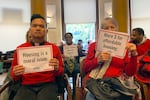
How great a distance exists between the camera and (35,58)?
2281 mm

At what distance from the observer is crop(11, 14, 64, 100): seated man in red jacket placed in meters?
2.25

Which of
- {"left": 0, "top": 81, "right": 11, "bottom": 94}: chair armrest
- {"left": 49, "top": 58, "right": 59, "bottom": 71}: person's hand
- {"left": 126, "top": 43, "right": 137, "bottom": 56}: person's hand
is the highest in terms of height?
{"left": 126, "top": 43, "right": 137, "bottom": 56}: person's hand

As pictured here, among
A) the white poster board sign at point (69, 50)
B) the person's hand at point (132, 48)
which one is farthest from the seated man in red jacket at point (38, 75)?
the white poster board sign at point (69, 50)

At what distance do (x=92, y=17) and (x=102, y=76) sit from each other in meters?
7.05

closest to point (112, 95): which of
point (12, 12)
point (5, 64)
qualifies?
point (5, 64)

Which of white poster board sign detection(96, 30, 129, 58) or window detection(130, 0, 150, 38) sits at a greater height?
window detection(130, 0, 150, 38)

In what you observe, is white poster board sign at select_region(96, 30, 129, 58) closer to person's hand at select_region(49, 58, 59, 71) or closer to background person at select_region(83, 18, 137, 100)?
background person at select_region(83, 18, 137, 100)

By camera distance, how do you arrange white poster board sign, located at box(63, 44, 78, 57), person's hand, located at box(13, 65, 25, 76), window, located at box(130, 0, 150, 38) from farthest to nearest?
window, located at box(130, 0, 150, 38) < white poster board sign, located at box(63, 44, 78, 57) < person's hand, located at box(13, 65, 25, 76)

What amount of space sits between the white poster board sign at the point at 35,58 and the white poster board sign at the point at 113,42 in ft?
1.64

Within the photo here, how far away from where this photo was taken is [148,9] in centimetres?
810

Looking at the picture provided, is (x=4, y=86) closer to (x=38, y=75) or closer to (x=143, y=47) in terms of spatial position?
(x=38, y=75)

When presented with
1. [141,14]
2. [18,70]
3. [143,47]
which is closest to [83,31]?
[141,14]

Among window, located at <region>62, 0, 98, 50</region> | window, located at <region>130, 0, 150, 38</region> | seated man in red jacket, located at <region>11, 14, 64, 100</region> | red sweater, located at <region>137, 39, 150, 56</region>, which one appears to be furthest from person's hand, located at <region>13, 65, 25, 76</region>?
window, located at <region>62, 0, 98, 50</region>

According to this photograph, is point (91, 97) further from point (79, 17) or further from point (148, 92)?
point (79, 17)
